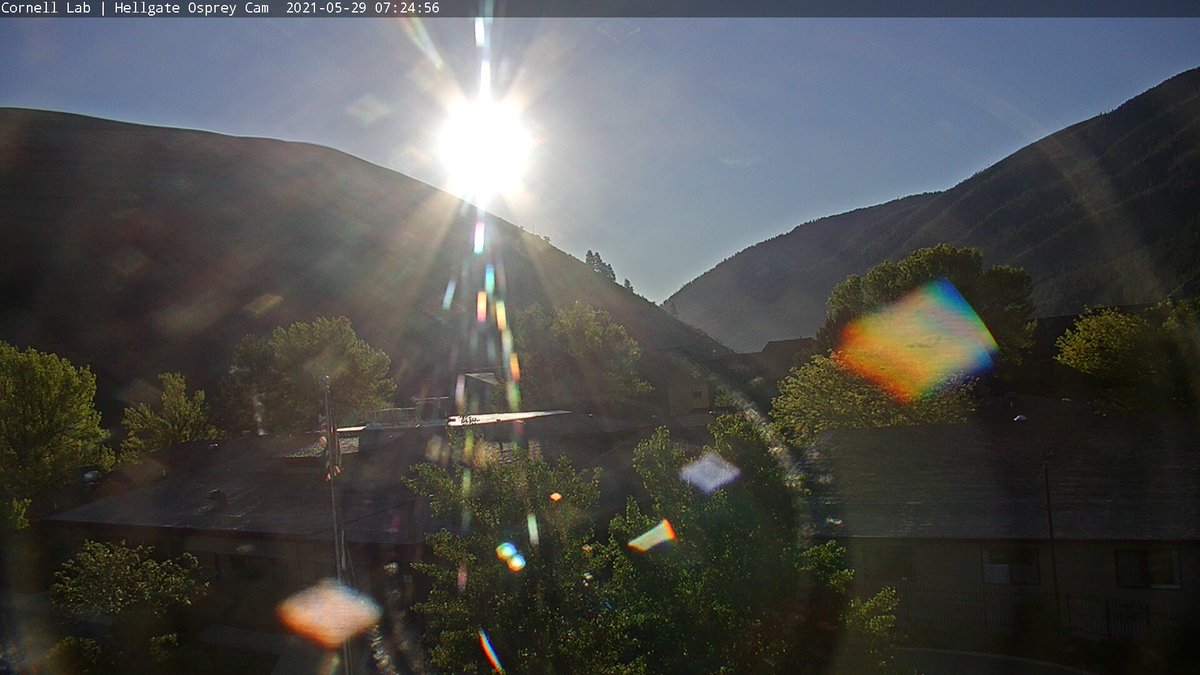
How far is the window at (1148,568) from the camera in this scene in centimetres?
2044

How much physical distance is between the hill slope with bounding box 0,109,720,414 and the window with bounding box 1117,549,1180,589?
81.6 m

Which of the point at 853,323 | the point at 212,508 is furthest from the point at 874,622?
the point at 853,323

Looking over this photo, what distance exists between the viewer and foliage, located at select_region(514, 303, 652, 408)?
7225 centimetres

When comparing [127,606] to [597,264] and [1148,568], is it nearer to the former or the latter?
[1148,568]

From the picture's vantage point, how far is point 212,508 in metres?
31.4

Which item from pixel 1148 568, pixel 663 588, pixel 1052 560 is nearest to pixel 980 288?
pixel 1148 568

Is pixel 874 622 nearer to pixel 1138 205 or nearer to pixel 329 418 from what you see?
pixel 329 418

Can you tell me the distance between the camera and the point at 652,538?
1115cm

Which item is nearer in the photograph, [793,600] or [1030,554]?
[793,600]

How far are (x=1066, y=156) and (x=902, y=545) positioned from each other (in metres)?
198

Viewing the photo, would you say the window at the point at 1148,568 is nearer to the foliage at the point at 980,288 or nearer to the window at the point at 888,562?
the window at the point at 888,562

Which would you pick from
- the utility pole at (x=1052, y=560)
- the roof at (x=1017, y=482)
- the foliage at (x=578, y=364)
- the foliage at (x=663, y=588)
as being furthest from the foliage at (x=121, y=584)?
the foliage at (x=578, y=364)

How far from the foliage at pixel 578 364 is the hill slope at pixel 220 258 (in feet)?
→ 73.3

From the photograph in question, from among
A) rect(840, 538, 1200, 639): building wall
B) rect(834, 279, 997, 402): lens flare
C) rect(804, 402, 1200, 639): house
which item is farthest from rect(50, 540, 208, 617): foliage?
rect(834, 279, 997, 402): lens flare
